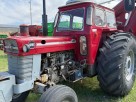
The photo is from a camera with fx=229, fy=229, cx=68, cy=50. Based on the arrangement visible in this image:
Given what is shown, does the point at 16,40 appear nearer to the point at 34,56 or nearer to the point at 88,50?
the point at 34,56

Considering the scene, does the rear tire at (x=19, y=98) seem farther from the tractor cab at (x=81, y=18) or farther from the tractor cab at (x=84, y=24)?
the tractor cab at (x=81, y=18)

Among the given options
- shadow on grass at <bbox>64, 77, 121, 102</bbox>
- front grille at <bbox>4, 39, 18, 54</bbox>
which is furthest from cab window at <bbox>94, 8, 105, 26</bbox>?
front grille at <bbox>4, 39, 18, 54</bbox>

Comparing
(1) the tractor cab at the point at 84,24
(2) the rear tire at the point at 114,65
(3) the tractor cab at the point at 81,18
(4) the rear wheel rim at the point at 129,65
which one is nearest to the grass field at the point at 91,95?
(2) the rear tire at the point at 114,65

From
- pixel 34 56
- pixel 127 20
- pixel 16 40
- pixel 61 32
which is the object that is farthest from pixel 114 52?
pixel 127 20

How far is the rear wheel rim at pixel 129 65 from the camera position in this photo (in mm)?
5867

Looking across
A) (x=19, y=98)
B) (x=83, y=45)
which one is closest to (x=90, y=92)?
(x=83, y=45)

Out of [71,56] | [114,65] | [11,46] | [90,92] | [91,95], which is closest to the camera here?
[11,46]

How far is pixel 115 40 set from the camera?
5414mm

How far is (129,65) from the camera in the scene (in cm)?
605

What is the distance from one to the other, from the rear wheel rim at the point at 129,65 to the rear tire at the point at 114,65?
30cm

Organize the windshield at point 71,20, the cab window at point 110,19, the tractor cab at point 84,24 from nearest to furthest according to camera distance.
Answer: the tractor cab at point 84,24, the windshield at point 71,20, the cab window at point 110,19

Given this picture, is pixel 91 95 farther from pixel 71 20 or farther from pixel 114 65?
pixel 71 20

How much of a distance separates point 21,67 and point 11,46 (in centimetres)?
46

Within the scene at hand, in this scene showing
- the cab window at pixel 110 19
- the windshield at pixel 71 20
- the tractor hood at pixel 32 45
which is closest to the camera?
the tractor hood at pixel 32 45
